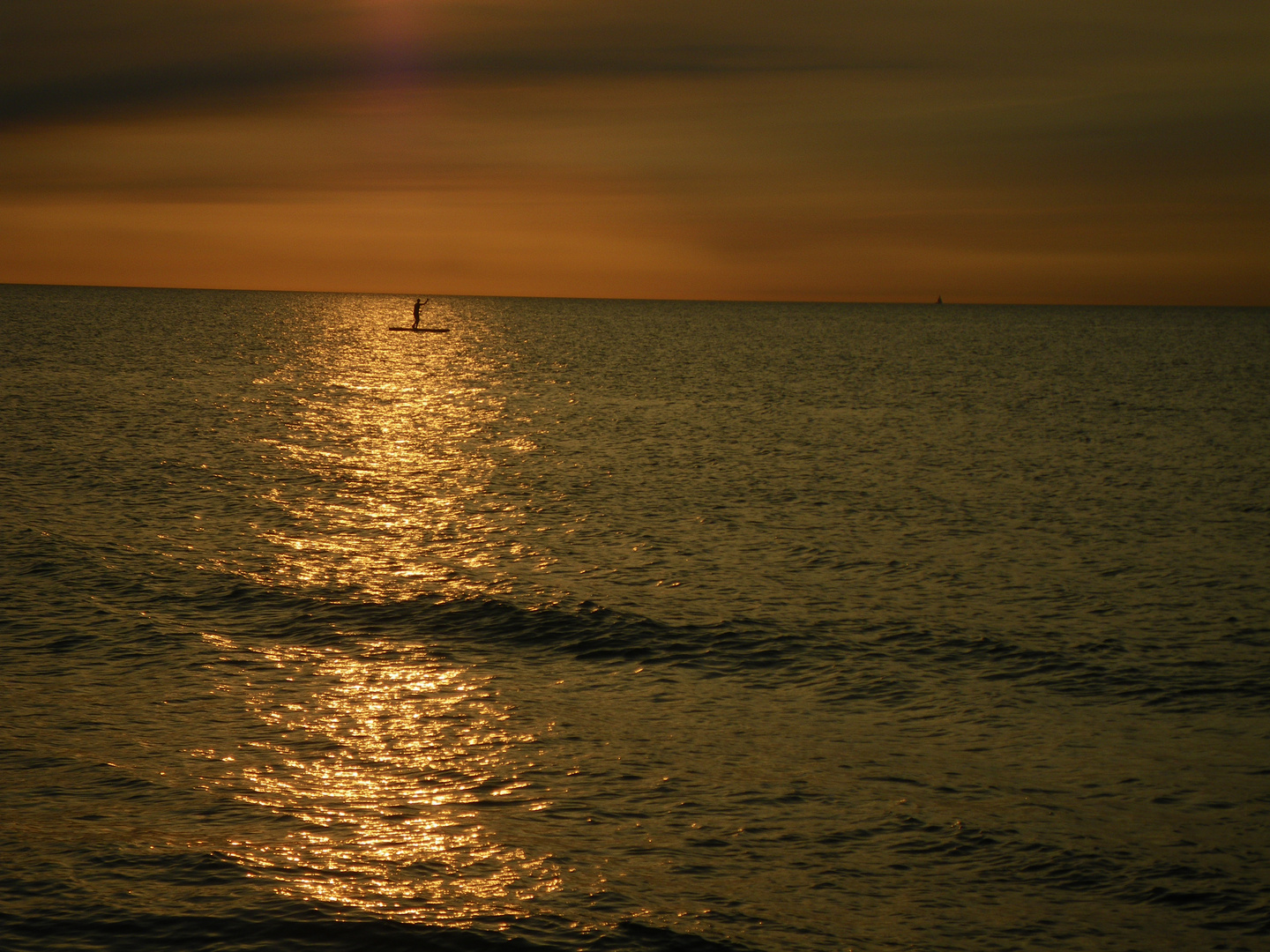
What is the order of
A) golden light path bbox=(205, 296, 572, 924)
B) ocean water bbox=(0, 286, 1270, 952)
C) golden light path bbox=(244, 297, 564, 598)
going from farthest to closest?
1. golden light path bbox=(244, 297, 564, 598)
2. golden light path bbox=(205, 296, 572, 924)
3. ocean water bbox=(0, 286, 1270, 952)

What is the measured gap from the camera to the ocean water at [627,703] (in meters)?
13.4

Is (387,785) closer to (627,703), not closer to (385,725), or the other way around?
(385,725)

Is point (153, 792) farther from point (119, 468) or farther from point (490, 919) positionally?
point (119, 468)

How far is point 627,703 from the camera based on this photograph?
20.2 m

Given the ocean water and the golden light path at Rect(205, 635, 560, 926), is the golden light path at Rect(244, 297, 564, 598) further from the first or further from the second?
the golden light path at Rect(205, 635, 560, 926)

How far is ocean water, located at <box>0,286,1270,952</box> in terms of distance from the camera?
44.0ft

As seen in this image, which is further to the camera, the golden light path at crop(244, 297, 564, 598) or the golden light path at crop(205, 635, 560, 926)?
the golden light path at crop(244, 297, 564, 598)

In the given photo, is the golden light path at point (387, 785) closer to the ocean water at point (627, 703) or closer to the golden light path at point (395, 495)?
the ocean water at point (627, 703)

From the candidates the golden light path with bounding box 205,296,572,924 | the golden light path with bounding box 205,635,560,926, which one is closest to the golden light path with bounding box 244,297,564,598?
the golden light path with bounding box 205,296,572,924

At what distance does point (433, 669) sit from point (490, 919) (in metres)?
9.27

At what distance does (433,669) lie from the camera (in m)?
21.9

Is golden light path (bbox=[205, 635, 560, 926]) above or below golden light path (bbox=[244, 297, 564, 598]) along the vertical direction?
below

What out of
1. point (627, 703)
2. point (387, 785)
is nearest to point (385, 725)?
point (387, 785)

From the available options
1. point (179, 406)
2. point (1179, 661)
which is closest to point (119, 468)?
point (179, 406)
